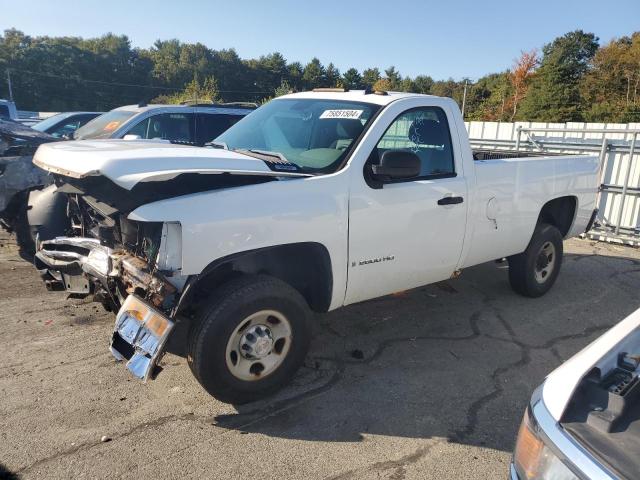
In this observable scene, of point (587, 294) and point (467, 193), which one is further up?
point (467, 193)

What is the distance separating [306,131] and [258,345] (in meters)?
1.82

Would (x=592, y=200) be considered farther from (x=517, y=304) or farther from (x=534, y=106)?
(x=534, y=106)

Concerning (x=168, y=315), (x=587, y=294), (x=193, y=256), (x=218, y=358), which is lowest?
(x=587, y=294)

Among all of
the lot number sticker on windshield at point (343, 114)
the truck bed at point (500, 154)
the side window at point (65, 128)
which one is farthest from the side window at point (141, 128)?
the truck bed at point (500, 154)

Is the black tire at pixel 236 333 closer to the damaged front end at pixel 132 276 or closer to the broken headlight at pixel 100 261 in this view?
the damaged front end at pixel 132 276

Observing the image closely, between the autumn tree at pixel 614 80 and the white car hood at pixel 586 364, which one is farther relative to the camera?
the autumn tree at pixel 614 80

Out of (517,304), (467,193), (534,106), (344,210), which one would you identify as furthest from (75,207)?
(534,106)

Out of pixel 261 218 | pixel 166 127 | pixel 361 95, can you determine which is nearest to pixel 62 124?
pixel 166 127

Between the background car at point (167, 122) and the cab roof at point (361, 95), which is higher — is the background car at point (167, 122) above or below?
below

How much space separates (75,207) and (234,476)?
2.52m

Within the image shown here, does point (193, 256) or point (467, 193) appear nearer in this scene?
point (193, 256)

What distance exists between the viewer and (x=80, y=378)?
364cm

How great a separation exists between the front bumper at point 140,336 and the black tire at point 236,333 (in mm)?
243

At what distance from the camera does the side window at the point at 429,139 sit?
425 centimetres
